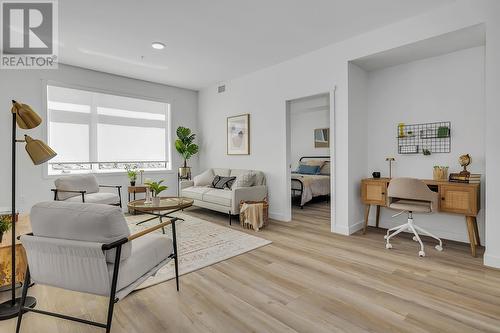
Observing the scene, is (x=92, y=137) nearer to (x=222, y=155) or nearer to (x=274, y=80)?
(x=222, y=155)

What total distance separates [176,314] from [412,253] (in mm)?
2780

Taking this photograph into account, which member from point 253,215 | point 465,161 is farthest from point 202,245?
point 465,161

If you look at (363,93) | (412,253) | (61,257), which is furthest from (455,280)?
(61,257)

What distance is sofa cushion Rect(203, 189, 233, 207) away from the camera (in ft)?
15.3

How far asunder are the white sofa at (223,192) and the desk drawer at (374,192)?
177cm

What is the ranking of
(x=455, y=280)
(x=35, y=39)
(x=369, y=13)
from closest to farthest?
(x=455, y=280) → (x=369, y=13) → (x=35, y=39)

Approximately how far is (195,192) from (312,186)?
269 cm

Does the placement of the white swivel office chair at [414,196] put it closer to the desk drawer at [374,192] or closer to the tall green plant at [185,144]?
the desk drawer at [374,192]

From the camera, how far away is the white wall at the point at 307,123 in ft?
25.0

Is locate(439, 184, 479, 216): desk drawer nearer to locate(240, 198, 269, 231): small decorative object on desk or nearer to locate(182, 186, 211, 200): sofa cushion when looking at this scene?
locate(240, 198, 269, 231): small decorative object on desk

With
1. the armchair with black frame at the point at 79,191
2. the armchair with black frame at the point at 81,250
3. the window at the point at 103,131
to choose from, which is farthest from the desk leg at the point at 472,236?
the window at the point at 103,131

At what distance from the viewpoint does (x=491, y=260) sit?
9.08 feet

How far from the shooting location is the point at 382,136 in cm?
425

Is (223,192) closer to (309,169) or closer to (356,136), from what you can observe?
(356,136)
